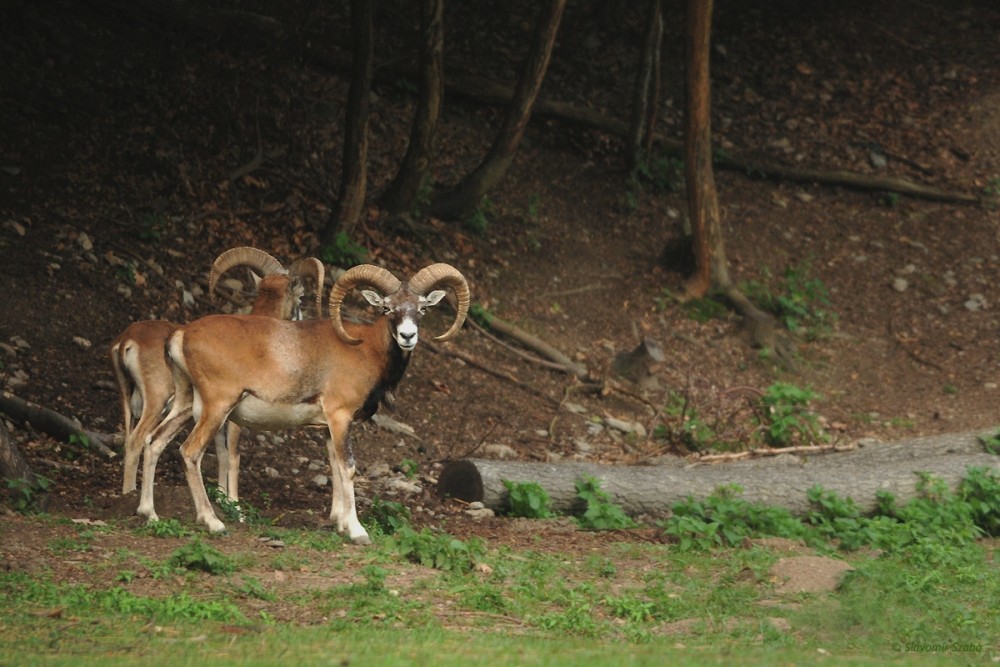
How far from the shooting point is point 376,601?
8375mm

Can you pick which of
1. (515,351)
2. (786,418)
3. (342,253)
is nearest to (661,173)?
(515,351)

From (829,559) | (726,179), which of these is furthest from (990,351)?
(829,559)

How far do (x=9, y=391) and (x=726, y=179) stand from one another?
14.2 m

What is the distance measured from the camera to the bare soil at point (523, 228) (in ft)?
44.7

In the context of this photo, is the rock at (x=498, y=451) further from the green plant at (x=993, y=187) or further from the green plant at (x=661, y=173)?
the green plant at (x=993, y=187)

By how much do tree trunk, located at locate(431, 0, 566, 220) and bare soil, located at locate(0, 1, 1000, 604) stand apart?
0.42 meters

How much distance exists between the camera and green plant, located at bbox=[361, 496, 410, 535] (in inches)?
422

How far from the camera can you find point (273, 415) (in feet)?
34.2

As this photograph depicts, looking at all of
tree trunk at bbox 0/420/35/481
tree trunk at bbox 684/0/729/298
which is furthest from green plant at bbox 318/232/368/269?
tree trunk at bbox 0/420/35/481

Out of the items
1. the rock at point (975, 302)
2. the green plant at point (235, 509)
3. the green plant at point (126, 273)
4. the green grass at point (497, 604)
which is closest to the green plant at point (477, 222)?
the green plant at point (126, 273)

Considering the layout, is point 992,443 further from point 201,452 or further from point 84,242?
point 84,242

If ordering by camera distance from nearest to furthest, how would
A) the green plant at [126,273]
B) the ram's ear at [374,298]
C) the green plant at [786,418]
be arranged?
1. the ram's ear at [374,298]
2. the green plant at [126,273]
3. the green plant at [786,418]

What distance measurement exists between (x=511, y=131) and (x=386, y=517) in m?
8.83

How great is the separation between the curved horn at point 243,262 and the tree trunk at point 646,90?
10.5 m
